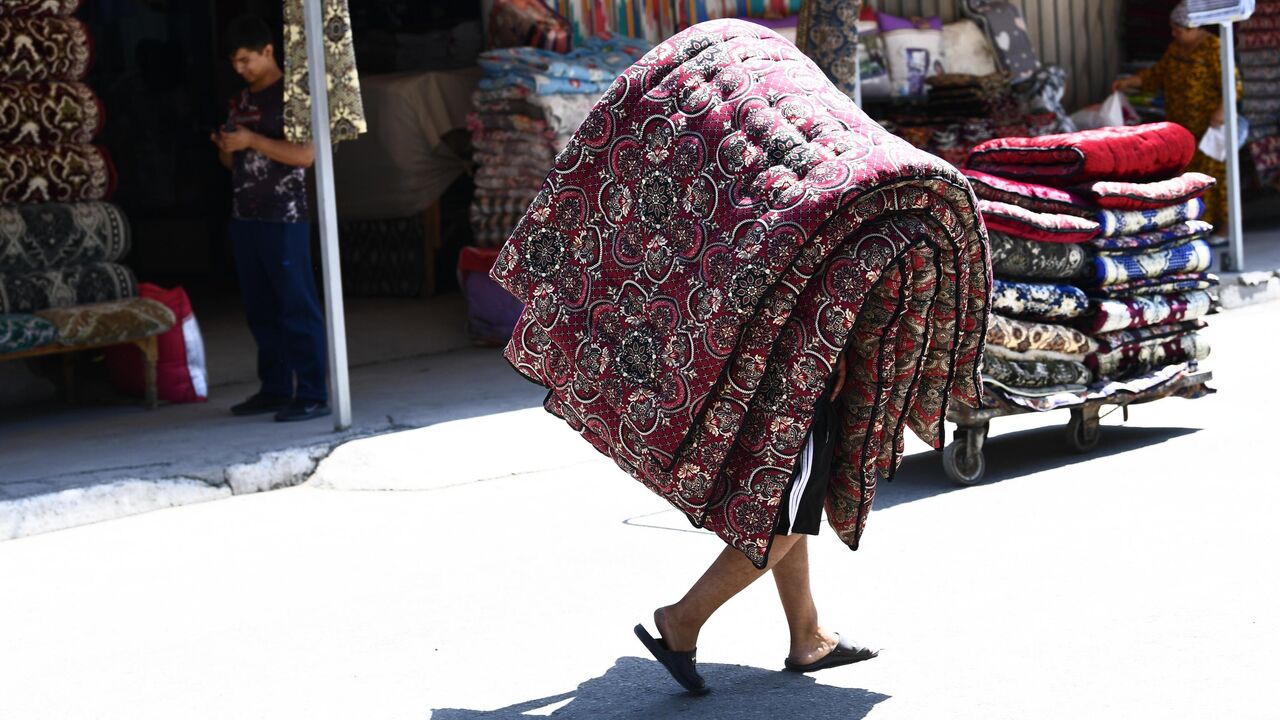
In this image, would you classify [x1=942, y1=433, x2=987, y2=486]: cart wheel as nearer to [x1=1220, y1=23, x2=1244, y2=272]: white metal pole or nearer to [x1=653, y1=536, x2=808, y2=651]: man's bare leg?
[x1=653, y1=536, x2=808, y2=651]: man's bare leg

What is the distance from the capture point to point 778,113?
11.8 feet

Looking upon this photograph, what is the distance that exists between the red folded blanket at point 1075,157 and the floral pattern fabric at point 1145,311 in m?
0.51

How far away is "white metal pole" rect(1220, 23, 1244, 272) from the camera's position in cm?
1077

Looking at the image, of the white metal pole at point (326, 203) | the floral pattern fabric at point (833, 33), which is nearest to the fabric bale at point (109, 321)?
the white metal pole at point (326, 203)

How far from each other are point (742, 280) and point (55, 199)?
18.7 feet

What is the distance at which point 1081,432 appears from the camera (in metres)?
6.48

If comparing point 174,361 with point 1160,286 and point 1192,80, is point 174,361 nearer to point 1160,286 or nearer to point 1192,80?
point 1160,286

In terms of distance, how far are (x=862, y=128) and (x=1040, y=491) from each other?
265cm

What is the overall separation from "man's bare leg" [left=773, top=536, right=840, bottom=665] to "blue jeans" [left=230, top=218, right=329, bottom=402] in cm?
410

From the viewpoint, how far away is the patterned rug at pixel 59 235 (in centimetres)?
785

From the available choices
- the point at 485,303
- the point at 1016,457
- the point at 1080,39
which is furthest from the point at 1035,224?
the point at 1080,39

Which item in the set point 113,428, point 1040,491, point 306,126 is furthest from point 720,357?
point 113,428

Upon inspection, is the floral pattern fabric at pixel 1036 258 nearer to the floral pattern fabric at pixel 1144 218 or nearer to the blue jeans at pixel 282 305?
the floral pattern fabric at pixel 1144 218

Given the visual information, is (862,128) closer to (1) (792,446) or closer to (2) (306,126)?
(1) (792,446)
